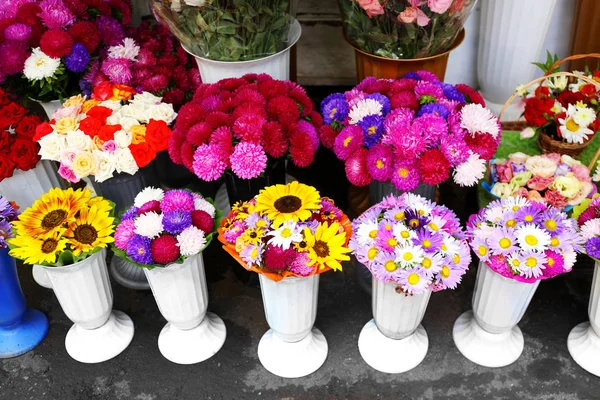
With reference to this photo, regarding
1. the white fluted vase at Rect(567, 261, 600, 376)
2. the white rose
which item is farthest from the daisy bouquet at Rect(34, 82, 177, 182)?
the white fluted vase at Rect(567, 261, 600, 376)

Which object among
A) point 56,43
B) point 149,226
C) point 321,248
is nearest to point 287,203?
point 321,248

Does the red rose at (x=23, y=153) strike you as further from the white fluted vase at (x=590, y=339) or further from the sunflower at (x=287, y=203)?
the white fluted vase at (x=590, y=339)

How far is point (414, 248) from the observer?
147cm

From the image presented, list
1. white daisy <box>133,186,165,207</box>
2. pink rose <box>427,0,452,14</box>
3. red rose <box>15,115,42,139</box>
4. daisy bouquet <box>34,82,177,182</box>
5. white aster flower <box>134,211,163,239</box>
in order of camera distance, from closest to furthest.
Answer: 1. white aster flower <box>134,211,163,239</box>
2. white daisy <box>133,186,165,207</box>
3. daisy bouquet <box>34,82,177,182</box>
4. pink rose <box>427,0,452,14</box>
5. red rose <box>15,115,42,139</box>

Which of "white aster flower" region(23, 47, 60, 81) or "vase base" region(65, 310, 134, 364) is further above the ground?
"white aster flower" region(23, 47, 60, 81)

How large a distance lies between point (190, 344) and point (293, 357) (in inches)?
13.1

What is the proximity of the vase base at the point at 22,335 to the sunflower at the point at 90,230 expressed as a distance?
496 mm

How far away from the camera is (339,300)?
2.05m

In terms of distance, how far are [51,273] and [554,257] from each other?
1384 millimetres

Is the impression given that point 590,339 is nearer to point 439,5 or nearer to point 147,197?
point 439,5

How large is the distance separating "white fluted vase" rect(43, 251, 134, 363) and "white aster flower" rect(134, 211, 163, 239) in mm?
210

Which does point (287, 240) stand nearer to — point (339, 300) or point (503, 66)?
point (339, 300)

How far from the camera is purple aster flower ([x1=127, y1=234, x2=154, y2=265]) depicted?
1547 mm

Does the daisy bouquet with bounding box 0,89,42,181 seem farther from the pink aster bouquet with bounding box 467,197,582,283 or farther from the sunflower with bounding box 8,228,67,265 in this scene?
the pink aster bouquet with bounding box 467,197,582,283
